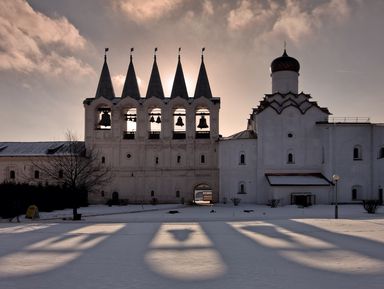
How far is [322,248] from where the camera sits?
41.1 ft

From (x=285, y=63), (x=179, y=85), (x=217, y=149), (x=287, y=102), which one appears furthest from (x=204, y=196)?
(x=285, y=63)

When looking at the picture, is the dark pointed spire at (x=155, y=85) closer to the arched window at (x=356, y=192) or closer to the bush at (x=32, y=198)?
the bush at (x=32, y=198)

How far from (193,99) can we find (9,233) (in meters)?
28.4

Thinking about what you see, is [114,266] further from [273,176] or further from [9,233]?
[273,176]

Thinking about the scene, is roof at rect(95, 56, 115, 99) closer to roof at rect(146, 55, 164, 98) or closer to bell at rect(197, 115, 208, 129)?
roof at rect(146, 55, 164, 98)

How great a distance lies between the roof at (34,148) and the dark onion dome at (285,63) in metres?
23.1

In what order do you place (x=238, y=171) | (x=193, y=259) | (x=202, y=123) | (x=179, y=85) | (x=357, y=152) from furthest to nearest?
1. (x=179, y=85)
2. (x=202, y=123)
3. (x=238, y=171)
4. (x=357, y=152)
5. (x=193, y=259)

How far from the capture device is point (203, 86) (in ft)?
145

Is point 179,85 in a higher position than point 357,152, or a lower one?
higher

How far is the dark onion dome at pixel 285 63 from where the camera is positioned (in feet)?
142

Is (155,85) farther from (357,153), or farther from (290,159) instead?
(357,153)

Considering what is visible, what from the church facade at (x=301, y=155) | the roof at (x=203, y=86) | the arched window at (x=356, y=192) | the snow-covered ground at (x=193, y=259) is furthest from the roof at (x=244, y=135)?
the snow-covered ground at (x=193, y=259)

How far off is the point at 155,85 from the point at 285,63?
1424 centimetres

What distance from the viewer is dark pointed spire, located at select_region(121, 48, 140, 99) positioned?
4428 cm
